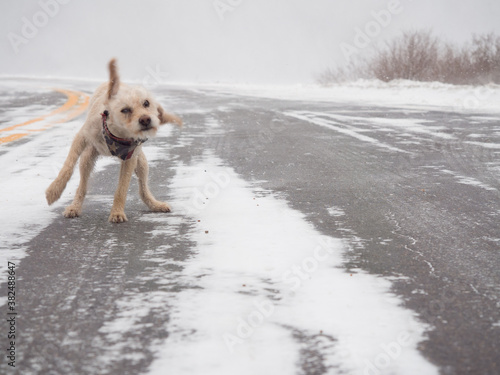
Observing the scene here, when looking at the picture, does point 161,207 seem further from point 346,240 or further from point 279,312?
point 279,312

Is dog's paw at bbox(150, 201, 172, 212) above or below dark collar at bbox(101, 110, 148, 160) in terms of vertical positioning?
below

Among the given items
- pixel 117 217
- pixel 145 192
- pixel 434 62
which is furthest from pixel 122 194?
pixel 434 62

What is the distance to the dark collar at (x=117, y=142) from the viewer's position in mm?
4500

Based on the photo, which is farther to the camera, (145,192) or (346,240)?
(145,192)

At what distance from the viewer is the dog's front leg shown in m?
4.52

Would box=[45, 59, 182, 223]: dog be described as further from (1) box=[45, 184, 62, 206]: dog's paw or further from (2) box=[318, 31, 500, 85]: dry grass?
(2) box=[318, 31, 500, 85]: dry grass

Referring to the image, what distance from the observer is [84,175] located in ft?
15.9

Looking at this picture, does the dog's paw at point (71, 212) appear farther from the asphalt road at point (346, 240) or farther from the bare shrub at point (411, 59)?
the bare shrub at point (411, 59)

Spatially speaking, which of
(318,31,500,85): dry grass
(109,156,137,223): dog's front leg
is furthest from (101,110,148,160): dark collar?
(318,31,500,85): dry grass

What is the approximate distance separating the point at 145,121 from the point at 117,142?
0.35 m

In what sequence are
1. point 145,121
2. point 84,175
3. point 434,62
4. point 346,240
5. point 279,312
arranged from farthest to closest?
point 434,62, point 84,175, point 145,121, point 346,240, point 279,312

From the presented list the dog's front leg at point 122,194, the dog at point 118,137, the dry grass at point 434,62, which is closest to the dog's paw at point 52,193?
the dog at point 118,137

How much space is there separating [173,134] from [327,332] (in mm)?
7656

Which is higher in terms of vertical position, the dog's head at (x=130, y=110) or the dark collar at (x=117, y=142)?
the dog's head at (x=130, y=110)
